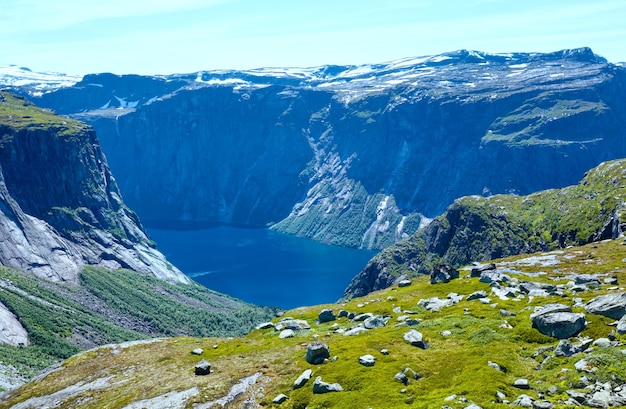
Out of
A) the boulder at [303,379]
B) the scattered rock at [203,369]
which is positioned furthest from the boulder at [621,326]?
the scattered rock at [203,369]

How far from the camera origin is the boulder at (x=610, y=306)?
57969 mm

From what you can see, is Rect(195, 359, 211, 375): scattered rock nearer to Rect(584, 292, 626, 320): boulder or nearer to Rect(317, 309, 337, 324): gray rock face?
Rect(317, 309, 337, 324): gray rock face

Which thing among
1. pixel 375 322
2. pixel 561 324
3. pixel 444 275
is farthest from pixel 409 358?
pixel 444 275

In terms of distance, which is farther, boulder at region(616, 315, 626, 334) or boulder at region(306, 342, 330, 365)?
boulder at region(306, 342, 330, 365)

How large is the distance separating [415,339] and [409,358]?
545cm

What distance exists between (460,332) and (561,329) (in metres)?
11.7

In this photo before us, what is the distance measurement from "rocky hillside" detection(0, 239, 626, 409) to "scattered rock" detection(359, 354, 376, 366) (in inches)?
4.9

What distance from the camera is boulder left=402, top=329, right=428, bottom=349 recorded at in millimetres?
64062

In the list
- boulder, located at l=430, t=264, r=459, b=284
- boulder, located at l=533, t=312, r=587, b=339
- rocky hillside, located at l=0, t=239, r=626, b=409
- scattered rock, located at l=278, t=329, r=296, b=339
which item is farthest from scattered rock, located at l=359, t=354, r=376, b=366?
boulder, located at l=430, t=264, r=459, b=284

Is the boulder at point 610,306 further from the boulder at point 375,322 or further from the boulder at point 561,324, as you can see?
the boulder at point 375,322

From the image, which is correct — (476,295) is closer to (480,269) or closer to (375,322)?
(375,322)

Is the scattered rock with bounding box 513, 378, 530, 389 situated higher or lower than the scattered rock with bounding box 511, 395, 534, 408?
lower

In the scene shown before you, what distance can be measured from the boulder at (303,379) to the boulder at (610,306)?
2963cm

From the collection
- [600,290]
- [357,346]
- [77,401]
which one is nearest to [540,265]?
[600,290]
